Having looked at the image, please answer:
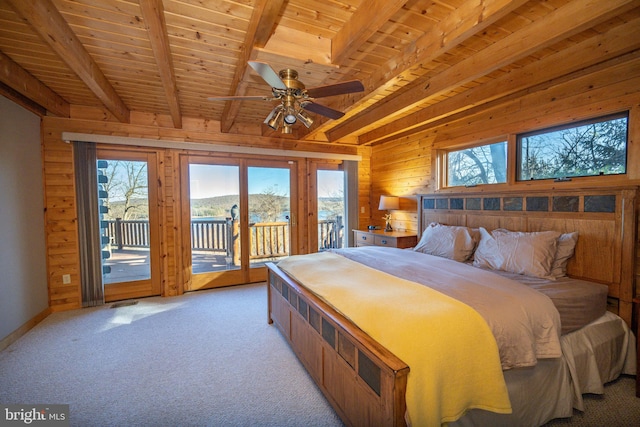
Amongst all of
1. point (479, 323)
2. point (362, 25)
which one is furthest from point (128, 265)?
point (479, 323)

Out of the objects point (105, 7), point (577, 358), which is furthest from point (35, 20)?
point (577, 358)

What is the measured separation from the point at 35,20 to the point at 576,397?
13.8ft

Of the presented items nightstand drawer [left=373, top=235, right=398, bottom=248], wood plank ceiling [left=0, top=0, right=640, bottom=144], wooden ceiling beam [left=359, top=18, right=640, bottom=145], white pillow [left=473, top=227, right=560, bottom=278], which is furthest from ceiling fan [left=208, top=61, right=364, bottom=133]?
nightstand drawer [left=373, top=235, right=398, bottom=248]

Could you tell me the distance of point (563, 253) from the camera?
236 cm

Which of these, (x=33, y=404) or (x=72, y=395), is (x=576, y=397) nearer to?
(x=72, y=395)

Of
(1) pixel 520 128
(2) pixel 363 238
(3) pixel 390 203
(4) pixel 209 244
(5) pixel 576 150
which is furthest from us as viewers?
(2) pixel 363 238

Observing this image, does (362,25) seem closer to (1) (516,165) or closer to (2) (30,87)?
(1) (516,165)

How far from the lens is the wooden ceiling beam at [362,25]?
64.7 inches

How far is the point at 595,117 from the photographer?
2.46 meters

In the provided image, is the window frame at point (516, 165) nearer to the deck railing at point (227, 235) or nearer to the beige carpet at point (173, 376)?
the beige carpet at point (173, 376)

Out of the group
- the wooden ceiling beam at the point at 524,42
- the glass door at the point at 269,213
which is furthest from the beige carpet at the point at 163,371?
the wooden ceiling beam at the point at 524,42

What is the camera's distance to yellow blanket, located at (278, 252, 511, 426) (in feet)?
3.91

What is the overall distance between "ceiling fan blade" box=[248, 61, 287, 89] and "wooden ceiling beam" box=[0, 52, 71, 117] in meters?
2.45

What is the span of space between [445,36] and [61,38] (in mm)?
2694
